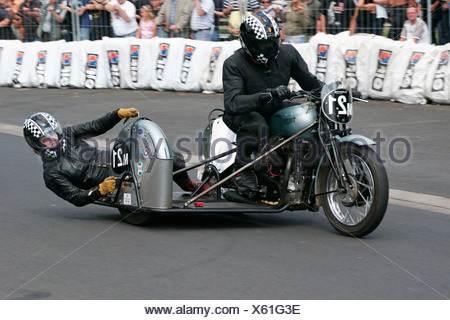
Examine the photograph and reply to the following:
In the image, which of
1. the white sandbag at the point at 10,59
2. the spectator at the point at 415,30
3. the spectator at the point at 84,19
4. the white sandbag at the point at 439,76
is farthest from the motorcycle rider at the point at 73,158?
the white sandbag at the point at 10,59

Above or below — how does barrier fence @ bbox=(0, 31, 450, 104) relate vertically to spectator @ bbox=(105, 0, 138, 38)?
below

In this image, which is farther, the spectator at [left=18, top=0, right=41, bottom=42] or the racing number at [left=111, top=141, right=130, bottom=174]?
the spectator at [left=18, top=0, right=41, bottom=42]

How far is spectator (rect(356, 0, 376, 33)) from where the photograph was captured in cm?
1382

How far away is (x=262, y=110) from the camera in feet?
21.7

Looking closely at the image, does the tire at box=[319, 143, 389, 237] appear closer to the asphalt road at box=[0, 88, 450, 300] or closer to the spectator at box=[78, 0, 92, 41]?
the asphalt road at box=[0, 88, 450, 300]

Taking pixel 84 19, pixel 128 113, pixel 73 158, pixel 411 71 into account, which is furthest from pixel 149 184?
pixel 84 19

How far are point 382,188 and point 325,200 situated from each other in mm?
644

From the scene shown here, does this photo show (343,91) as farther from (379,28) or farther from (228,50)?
(228,50)

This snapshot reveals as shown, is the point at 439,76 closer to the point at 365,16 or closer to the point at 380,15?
the point at 380,15

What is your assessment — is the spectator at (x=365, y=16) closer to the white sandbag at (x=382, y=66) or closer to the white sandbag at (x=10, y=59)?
the white sandbag at (x=382, y=66)

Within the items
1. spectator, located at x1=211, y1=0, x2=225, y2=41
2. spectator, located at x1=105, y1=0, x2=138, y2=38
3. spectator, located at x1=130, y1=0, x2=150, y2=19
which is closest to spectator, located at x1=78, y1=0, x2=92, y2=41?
spectator, located at x1=105, y1=0, x2=138, y2=38

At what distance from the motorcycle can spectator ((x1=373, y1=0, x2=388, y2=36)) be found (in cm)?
762

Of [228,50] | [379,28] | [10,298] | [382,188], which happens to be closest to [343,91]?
[382,188]
